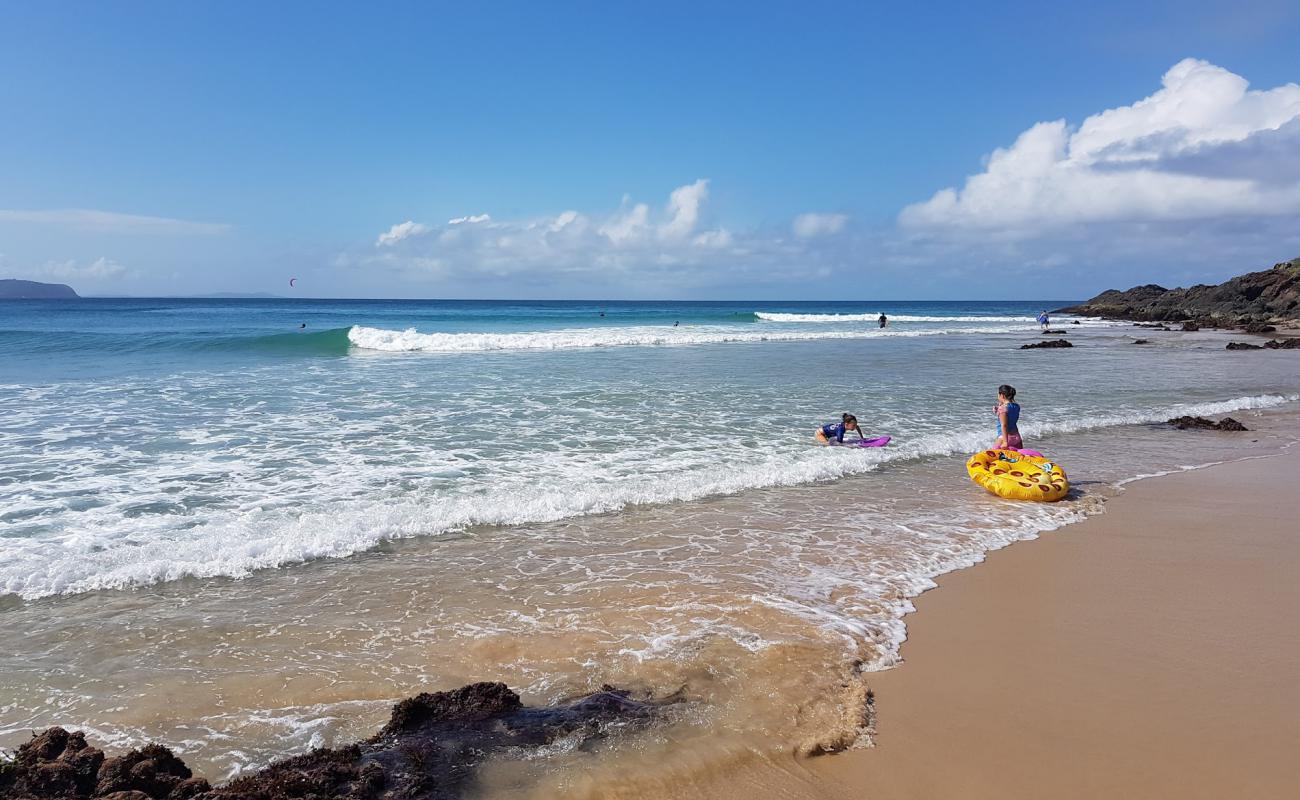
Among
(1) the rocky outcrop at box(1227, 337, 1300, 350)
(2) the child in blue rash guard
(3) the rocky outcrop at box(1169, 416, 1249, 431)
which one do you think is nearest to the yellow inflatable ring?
(2) the child in blue rash guard

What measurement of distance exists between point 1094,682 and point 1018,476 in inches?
201

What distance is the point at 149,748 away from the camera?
3443 millimetres

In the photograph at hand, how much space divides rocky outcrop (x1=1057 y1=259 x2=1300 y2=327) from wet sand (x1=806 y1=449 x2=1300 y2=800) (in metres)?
50.6

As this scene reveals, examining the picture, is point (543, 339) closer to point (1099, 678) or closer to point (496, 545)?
point (496, 545)

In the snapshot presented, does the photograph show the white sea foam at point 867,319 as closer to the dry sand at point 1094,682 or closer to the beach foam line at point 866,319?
the beach foam line at point 866,319

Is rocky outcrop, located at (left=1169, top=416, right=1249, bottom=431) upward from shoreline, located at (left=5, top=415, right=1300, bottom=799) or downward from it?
upward

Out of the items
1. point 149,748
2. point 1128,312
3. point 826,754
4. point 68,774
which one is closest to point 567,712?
point 826,754

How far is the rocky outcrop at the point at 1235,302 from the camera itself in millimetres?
48500

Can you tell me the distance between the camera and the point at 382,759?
3.59m

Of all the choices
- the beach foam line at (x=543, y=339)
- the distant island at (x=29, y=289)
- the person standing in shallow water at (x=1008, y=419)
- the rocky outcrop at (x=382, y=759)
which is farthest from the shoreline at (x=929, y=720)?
the distant island at (x=29, y=289)

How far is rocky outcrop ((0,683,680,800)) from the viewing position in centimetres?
317

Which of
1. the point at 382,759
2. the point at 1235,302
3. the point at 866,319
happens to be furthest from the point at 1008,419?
the point at 866,319

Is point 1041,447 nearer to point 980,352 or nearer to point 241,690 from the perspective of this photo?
point 241,690

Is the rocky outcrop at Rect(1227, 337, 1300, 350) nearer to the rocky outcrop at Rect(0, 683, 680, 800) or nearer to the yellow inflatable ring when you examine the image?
the yellow inflatable ring
